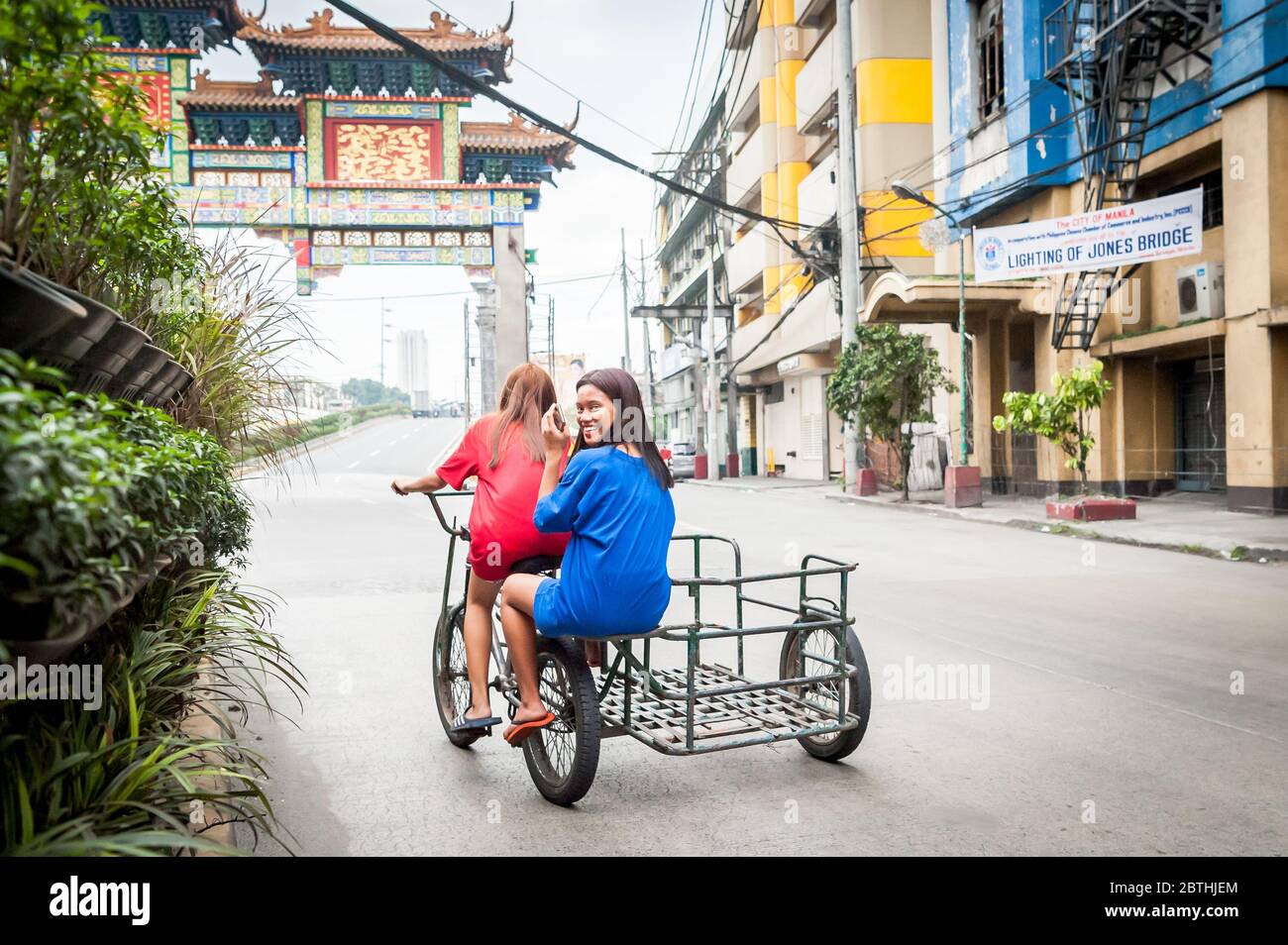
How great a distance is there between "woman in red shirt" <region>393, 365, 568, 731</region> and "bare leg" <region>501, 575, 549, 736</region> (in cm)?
33

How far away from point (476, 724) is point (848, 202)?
2209cm

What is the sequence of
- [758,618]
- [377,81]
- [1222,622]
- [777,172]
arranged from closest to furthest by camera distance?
[1222,622]
[758,618]
[377,81]
[777,172]

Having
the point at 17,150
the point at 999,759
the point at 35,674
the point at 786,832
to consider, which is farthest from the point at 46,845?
the point at 999,759

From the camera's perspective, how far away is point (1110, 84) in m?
18.4

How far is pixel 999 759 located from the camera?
16.1 ft


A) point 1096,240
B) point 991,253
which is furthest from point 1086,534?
point 991,253

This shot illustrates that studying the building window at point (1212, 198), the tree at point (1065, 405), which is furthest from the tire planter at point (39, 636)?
the building window at point (1212, 198)

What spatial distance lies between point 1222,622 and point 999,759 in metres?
4.47

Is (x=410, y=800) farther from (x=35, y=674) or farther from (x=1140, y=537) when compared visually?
(x=1140, y=537)

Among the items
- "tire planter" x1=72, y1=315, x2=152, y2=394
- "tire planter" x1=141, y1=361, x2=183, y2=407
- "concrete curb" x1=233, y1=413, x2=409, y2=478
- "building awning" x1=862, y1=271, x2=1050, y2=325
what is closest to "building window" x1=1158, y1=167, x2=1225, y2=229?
"building awning" x1=862, y1=271, x2=1050, y2=325

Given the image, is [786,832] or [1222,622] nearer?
[786,832]

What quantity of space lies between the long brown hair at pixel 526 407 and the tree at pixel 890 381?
722 inches

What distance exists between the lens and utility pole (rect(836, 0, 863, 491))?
2425cm

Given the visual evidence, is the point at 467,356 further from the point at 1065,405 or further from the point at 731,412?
the point at 1065,405
